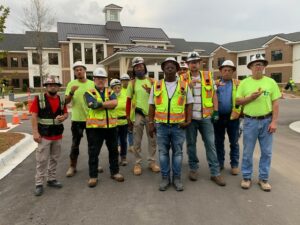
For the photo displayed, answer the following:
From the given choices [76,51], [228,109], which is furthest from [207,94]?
[76,51]

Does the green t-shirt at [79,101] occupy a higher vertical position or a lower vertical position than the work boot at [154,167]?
higher

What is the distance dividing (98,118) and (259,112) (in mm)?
2575

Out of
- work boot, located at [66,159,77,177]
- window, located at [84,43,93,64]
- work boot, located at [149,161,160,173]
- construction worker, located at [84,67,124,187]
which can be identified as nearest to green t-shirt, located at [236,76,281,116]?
work boot, located at [149,161,160,173]

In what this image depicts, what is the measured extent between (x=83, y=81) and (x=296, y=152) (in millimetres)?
5157

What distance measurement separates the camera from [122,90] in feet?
22.1

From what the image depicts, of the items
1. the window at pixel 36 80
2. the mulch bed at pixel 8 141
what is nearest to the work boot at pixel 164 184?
the mulch bed at pixel 8 141

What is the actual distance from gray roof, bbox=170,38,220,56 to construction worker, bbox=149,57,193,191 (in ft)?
143

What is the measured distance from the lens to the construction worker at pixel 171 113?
4316 mm

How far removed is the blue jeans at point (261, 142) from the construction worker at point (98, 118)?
6.95 ft

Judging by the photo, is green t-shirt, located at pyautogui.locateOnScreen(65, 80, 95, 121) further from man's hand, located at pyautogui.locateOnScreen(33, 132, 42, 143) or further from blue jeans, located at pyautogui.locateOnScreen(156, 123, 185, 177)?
blue jeans, located at pyautogui.locateOnScreen(156, 123, 185, 177)

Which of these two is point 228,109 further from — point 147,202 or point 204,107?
point 147,202

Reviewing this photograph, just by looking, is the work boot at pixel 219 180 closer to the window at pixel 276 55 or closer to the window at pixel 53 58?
the window at pixel 53 58

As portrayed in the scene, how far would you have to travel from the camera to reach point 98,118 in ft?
15.2

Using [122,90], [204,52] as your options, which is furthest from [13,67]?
[122,90]
